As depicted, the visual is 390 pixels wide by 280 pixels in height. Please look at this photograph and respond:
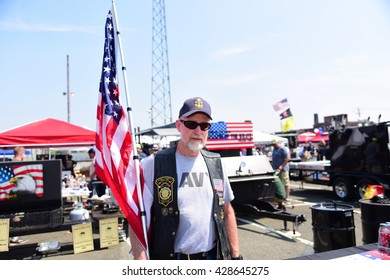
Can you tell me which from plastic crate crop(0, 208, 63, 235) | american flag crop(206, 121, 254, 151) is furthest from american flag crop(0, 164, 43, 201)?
american flag crop(206, 121, 254, 151)

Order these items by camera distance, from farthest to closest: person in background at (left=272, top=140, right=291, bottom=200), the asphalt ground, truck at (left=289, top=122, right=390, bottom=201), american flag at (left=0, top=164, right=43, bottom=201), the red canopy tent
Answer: person in background at (left=272, top=140, right=291, bottom=200)
truck at (left=289, top=122, right=390, bottom=201)
the red canopy tent
the asphalt ground
american flag at (left=0, top=164, right=43, bottom=201)

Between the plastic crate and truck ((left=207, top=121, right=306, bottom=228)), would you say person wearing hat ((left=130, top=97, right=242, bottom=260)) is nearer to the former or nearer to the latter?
the plastic crate

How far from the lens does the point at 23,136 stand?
290 inches

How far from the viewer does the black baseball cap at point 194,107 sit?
219cm

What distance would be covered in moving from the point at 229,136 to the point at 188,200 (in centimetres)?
725

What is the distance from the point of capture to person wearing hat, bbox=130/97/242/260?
82.0 inches

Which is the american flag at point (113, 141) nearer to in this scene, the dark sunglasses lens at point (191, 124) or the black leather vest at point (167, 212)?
the black leather vest at point (167, 212)

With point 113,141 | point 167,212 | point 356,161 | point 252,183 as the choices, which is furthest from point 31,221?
point 356,161

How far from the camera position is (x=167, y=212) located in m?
2.09

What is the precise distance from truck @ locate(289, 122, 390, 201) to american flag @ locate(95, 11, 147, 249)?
8376mm

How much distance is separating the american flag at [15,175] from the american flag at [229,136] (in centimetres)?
477
